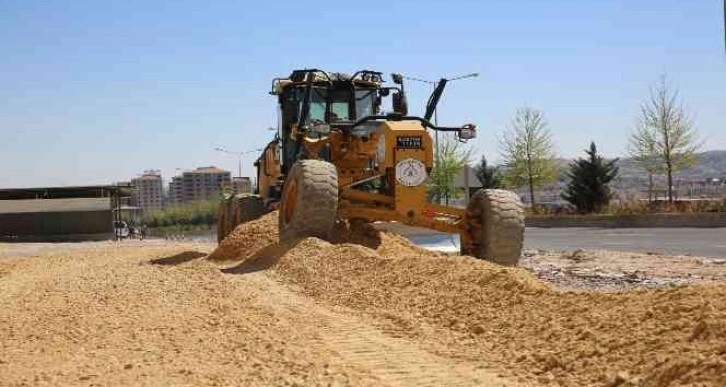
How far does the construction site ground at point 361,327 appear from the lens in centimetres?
546

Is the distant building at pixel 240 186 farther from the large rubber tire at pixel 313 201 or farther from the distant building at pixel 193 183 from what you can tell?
the distant building at pixel 193 183

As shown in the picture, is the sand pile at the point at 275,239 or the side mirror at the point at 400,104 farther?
the side mirror at the point at 400,104

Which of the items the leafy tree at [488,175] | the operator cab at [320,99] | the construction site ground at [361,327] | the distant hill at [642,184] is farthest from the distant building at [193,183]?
the construction site ground at [361,327]

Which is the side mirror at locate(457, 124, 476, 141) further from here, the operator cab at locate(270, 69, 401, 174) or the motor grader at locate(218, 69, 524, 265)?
the operator cab at locate(270, 69, 401, 174)

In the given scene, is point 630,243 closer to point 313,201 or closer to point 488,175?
point 313,201

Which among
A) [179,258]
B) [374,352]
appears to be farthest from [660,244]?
[374,352]

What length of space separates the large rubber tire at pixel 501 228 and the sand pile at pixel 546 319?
2.58 meters

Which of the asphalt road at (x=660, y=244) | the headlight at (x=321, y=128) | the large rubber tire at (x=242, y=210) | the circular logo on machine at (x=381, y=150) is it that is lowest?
the asphalt road at (x=660, y=244)

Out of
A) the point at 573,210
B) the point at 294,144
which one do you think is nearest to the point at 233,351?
the point at 294,144

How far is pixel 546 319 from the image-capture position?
6621 millimetres

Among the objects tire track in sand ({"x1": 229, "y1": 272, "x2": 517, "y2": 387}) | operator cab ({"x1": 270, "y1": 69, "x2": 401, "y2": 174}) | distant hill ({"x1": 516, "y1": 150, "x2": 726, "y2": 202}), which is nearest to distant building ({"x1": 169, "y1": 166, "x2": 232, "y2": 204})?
distant hill ({"x1": 516, "y1": 150, "x2": 726, "y2": 202})

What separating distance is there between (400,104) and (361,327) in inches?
301

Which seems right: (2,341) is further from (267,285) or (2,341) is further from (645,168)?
(645,168)

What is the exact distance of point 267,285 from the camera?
1037 centimetres
